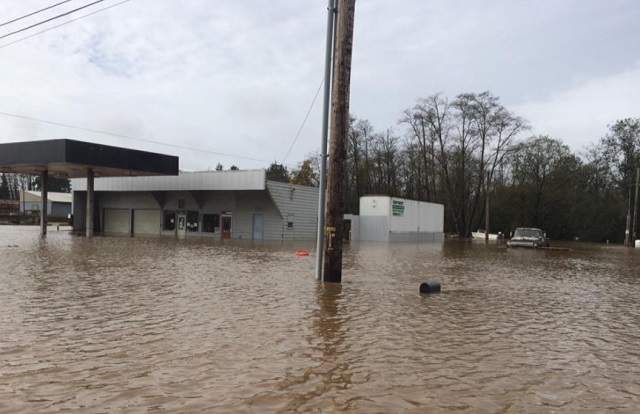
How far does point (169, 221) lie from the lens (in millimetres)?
44094

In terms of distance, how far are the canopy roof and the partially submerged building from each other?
5164mm

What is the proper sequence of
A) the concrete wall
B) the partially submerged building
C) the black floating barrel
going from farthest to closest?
the concrete wall < the partially submerged building < the black floating barrel

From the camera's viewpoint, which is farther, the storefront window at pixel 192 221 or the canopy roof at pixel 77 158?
the storefront window at pixel 192 221

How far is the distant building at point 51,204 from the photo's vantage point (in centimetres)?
8325

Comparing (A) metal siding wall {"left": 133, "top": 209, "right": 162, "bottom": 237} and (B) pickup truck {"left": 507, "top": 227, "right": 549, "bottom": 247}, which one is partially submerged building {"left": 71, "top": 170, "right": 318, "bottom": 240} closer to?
(A) metal siding wall {"left": 133, "top": 209, "right": 162, "bottom": 237}

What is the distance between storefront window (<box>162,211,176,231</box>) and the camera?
43844 millimetres

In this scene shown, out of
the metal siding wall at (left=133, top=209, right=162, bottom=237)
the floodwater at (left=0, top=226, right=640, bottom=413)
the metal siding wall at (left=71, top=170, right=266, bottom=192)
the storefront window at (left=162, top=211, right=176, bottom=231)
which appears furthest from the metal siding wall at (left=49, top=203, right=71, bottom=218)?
the floodwater at (left=0, top=226, right=640, bottom=413)

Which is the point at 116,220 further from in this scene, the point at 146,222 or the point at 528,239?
the point at 528,239

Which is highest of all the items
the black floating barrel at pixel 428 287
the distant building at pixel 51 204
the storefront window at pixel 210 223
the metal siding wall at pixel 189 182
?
the metal siding wall at pixel 189 182

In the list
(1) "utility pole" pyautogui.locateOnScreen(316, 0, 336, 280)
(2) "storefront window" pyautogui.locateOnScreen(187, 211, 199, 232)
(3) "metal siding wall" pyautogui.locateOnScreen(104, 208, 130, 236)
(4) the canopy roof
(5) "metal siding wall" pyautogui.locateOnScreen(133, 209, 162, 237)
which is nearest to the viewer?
(1) "utility pole" pyautogui.locateOnScreen(316, 0, 336, 280)

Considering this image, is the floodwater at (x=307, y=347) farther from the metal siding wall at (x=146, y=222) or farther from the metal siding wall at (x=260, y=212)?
the metal siding wall at (x=146, y=222)

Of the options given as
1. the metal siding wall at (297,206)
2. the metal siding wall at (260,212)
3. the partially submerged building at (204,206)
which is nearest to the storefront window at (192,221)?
the partially submerged building at (204,206)

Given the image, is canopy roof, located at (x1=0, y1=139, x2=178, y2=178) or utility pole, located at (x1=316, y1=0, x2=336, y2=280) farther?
canopy roof, located at (x1=0, y1=139, x2=178, y2=178)

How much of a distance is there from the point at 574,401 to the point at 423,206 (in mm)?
43529
